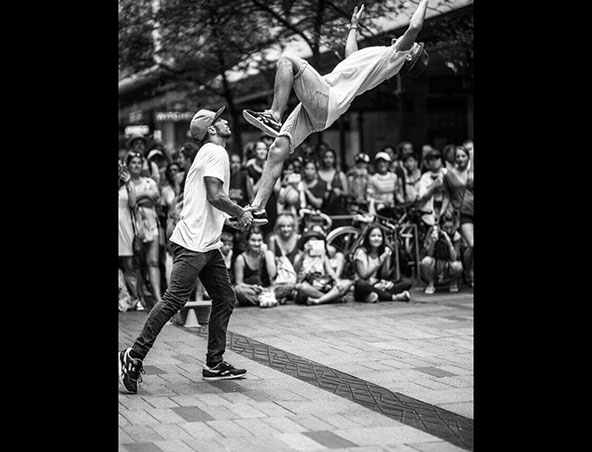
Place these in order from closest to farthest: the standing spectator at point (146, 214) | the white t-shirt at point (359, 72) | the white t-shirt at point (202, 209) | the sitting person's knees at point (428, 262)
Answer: the white t-shirt at point (359, 72) → the white t-shirt at point (202, 209) → the standing spectator at point (146, 214) → the sitting person's knees at point (428, 262)

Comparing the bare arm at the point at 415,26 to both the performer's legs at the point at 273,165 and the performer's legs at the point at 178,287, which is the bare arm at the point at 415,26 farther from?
the performer's legs at the point at 178,287

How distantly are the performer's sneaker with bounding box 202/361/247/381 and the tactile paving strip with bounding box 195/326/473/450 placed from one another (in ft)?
1.73

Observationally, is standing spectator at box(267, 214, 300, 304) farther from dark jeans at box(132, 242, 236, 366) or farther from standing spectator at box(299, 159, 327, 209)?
dark jeans at box(132, 242, 236, 366)

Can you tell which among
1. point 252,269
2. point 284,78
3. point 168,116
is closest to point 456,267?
point 252,269

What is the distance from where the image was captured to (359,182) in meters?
15.8

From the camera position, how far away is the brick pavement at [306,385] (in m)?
6.54

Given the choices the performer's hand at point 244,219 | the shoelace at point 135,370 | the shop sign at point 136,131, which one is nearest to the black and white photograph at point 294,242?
the shoelace at point 135,370

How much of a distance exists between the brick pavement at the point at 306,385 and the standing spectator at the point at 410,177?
118 inches

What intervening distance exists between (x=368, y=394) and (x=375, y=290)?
6.12m

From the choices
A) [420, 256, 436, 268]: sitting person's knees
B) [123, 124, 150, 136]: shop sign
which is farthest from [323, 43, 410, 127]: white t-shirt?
[123, 124, 150, 136]: shop sign

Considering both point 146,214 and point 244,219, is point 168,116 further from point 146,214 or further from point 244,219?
point 244,219
